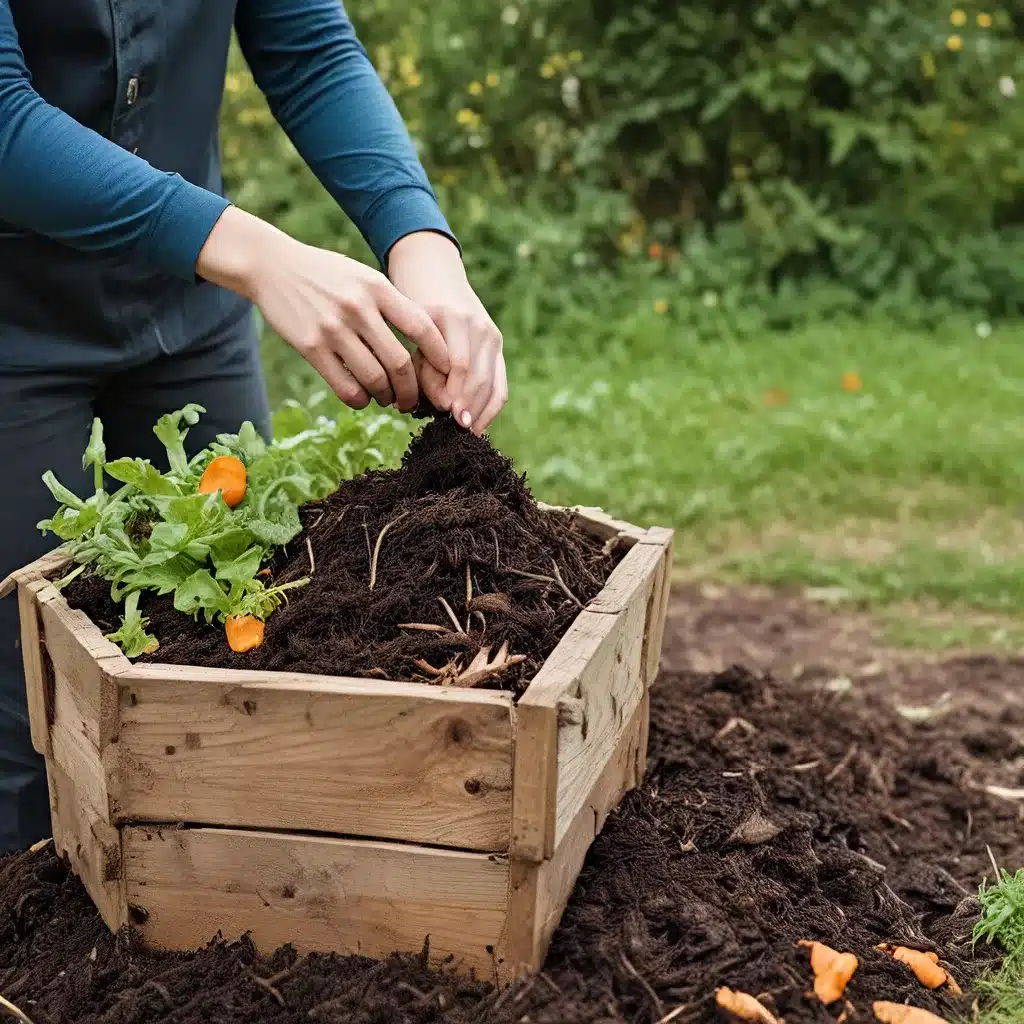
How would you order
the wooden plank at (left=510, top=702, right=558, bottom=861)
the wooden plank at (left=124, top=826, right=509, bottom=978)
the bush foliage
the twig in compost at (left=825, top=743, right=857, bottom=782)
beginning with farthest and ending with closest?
the bush foliage, the twig in compost at (left=825, top=743, right=857, bottom=782), the wooden plank at (left=124, top=826, right=509, bottom=978), the wooden plank at (left=510, top=702, right=558, bottom=861)

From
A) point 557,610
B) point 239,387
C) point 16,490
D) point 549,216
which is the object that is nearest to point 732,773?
point 557,610

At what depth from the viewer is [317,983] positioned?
2104mm

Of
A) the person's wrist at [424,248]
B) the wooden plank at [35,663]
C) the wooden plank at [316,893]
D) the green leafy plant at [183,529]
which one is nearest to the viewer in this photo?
the wooden plank at [316,893]

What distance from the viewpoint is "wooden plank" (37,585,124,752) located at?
6.84 feet

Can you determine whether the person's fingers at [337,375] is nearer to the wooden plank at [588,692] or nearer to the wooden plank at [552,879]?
the wooden plank at [588,692]

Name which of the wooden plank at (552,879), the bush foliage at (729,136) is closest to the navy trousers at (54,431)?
the wooden plank at (552,879)

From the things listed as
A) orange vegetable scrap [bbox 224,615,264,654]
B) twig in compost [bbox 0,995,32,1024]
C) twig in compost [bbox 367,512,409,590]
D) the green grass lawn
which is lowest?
the green grass lawn

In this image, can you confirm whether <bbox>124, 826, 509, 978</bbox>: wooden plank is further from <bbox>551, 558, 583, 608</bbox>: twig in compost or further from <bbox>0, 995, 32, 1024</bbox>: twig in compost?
<bbox>551, 558, 583, 608</bbox>: twig in compost

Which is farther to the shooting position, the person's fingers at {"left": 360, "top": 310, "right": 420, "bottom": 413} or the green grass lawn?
the green grass lawn

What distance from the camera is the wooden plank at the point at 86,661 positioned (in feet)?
6.84

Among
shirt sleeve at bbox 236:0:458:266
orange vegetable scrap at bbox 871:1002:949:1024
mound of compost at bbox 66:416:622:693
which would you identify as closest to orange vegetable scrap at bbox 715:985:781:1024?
orange vegetable scrap at bbox 871:1002:949:1024

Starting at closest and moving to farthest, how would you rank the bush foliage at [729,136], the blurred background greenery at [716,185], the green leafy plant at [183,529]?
the green leafy plant at [183,529], the blurred background greenery at [716,185], the bush foliage at [729,136]

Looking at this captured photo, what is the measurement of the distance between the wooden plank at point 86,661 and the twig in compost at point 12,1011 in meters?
0.44

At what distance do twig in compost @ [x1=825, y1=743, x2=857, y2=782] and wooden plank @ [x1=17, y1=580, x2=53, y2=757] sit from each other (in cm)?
183
